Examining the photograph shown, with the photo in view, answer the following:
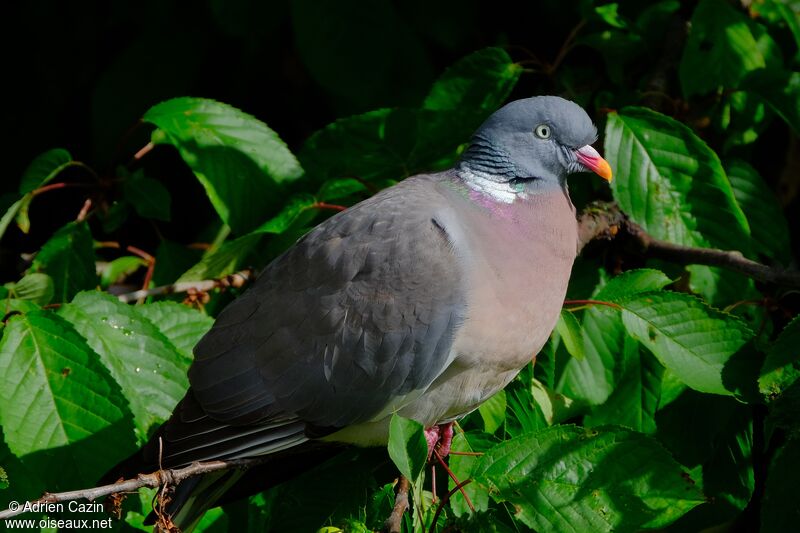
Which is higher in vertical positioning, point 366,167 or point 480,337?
point 366,167

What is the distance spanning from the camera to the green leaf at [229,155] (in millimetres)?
2828

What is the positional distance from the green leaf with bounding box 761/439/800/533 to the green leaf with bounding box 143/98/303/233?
5.31 feet

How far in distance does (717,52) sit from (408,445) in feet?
5.81

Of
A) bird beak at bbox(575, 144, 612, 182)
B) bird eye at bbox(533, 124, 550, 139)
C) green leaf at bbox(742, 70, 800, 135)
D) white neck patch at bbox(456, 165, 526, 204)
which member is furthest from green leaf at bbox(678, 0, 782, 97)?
white neck patch at bbox(456, 165, 526, 204)

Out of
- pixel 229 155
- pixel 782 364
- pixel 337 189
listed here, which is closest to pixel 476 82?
pixel 337 189

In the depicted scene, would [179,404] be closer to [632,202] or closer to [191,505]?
[191,505]

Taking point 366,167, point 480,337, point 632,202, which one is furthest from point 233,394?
point 632,202

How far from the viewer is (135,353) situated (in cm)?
253

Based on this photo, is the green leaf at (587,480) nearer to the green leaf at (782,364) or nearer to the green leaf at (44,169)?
the green leaf at (782,364)

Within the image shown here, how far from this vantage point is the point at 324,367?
237cm

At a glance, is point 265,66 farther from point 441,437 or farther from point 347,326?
point 441,437

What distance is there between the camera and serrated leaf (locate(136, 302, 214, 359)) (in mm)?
2678

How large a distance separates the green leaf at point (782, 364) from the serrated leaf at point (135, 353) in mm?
1524

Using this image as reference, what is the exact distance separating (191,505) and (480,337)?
896 mm
